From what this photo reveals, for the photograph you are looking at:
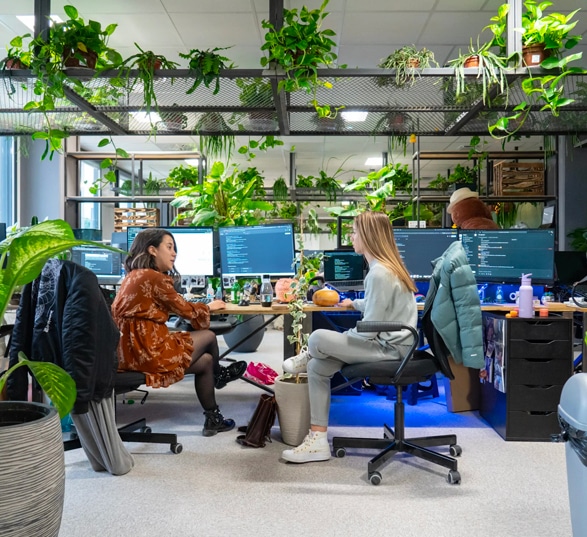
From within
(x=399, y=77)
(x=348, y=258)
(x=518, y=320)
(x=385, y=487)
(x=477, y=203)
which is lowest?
(x=385, y=487)

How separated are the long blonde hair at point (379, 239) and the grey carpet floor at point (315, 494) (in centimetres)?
93

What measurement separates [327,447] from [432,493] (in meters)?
0.57

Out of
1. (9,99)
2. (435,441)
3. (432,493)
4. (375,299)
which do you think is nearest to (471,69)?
(375,299)

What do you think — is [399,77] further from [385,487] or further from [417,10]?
[385,487]

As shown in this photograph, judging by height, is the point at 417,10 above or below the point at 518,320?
above

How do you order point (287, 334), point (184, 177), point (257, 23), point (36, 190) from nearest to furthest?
point (287, 334) < point (257, 23) < point (36, 190) < point (184, 177)

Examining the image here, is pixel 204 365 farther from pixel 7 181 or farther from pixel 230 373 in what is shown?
pixel 7 181

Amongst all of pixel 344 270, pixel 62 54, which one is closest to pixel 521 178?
pixel 344 270

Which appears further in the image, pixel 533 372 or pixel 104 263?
pixel 104 263

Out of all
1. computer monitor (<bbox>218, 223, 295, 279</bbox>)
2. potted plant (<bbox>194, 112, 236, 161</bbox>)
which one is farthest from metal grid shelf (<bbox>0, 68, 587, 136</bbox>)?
computer monitor (<bbox>218, 223, 295, 279</bbox>)

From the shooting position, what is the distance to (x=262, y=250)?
380 centimetres

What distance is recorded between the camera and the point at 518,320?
3178 millimetres

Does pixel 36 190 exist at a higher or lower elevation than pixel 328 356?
higher

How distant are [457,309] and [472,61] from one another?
4.46 ft
